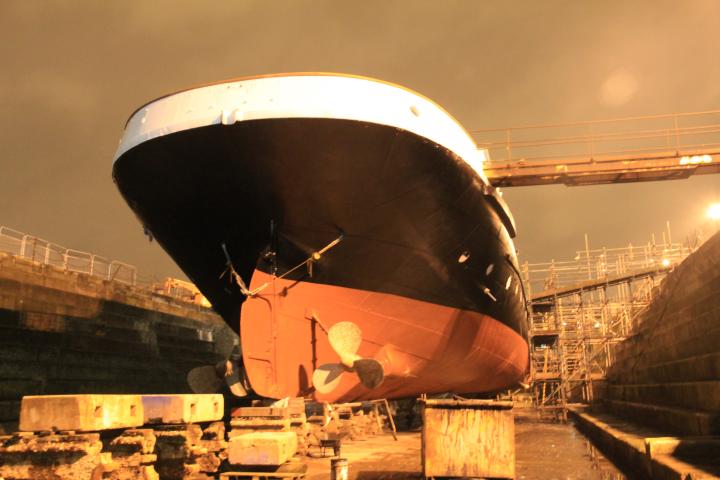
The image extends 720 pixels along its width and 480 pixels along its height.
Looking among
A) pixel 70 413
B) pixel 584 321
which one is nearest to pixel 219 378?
pixel 70 413

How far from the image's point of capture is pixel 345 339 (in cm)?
865

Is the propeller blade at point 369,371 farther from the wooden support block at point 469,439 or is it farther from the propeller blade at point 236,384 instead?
the wooden support block at point 469,439

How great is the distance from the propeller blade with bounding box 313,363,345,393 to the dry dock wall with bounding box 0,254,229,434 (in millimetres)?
5732

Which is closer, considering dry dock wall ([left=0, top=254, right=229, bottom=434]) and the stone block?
the stone block

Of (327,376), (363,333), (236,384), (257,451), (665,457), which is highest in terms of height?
(363,333)

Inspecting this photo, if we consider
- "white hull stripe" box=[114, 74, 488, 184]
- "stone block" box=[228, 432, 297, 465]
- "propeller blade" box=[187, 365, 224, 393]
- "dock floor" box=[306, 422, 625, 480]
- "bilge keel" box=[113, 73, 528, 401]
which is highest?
"white hull stripe" box=[114, 74, 488, 184]

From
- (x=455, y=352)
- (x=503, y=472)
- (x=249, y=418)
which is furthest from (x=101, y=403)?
(x=455, y=352)

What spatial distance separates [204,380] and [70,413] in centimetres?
542

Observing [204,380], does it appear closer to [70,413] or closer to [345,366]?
[345,366]

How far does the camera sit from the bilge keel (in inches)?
339

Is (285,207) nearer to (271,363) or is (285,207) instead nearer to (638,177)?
(271,363)

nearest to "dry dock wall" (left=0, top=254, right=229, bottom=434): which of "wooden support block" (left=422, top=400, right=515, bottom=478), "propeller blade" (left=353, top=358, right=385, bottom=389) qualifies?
"propeller blade" (left=353, top=358, right=385, bottom=389)

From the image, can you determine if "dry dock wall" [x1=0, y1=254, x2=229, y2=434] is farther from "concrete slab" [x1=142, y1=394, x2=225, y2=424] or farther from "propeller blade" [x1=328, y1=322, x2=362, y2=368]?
"propeller blade" [x1=328, y1=322, x2=362, y2=368]

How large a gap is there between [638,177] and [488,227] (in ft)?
14.2
